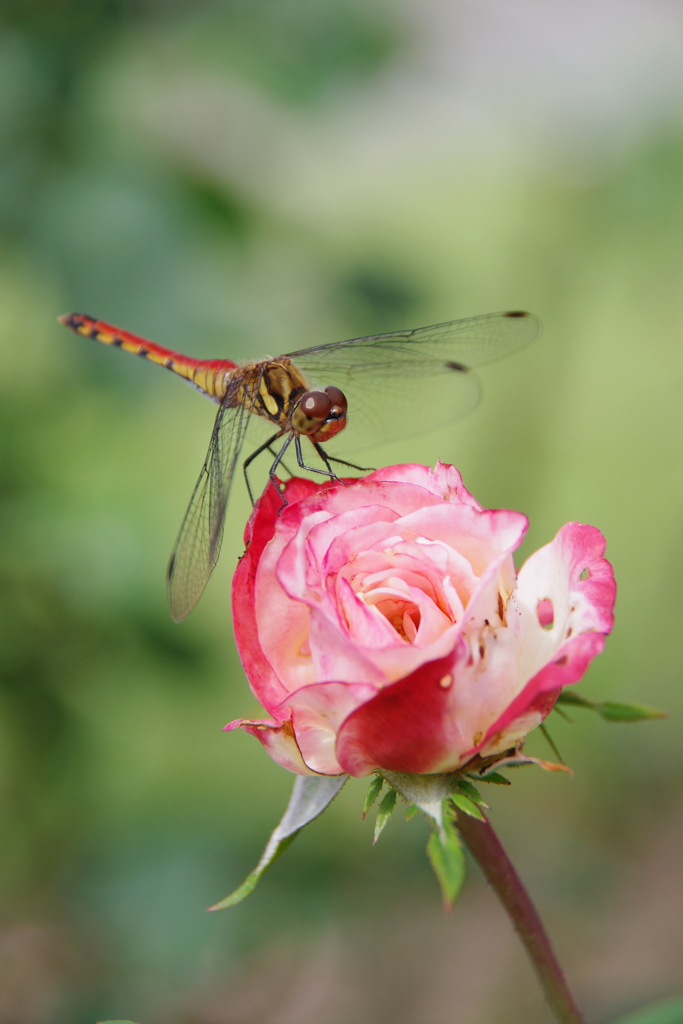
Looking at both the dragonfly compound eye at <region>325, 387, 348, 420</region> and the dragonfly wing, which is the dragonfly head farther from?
the dragonfly wing

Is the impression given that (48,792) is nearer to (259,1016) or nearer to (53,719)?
(53,719)

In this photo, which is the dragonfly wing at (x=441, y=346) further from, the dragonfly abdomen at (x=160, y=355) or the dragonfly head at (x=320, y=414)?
the dragonfly head at (x=320, y=414)

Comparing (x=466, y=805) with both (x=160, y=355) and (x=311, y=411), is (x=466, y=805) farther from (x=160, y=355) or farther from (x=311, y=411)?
(x=160, y=355)

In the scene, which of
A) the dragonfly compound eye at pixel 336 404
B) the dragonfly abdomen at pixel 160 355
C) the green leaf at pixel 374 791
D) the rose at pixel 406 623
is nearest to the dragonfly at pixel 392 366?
the dragonfly abdomen at pixel 160 355

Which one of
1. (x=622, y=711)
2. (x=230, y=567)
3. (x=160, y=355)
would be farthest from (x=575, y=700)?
(x=230, y=567)

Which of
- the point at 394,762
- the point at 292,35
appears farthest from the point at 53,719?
the point at 292,35

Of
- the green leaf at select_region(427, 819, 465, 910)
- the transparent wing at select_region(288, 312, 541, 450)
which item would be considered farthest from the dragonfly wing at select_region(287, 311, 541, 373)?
the green leaf at select_region(427, 819, 465, 910)
